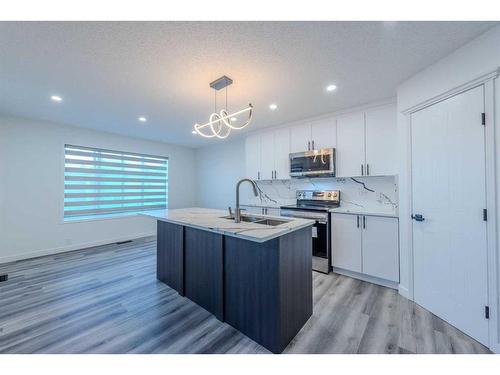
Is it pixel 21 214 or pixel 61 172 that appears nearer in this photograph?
pixel 21 214

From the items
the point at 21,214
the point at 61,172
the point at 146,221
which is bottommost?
the point at 146,221

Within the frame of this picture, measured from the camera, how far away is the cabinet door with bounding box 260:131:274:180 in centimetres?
415

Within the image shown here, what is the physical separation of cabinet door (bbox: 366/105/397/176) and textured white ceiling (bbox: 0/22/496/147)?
265 mm

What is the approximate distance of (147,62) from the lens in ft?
6.42

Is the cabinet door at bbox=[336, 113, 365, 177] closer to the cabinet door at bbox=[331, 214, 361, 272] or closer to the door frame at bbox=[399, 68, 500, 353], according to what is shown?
the cabinet door at bbox=[331, 214, 361, 272]

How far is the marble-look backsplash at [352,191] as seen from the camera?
3096 millimetres

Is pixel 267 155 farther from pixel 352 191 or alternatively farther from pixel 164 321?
pixel 164 321

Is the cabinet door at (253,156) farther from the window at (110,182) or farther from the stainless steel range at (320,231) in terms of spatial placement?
the window at (110,182)
